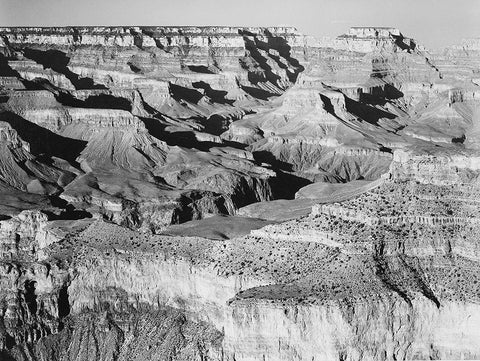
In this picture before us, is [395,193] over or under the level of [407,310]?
over

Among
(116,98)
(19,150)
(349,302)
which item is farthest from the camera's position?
(116,98)

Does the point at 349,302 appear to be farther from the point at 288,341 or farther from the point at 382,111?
the point at 382,111

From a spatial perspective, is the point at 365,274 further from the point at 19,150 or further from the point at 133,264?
the point at 19,150

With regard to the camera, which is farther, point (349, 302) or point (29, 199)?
point (29, 199)

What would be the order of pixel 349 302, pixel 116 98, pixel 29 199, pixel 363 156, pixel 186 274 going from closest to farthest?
pixel 349 302
pixel 186 274
pixel 29 199
pixel 363 156
pixel 116 98

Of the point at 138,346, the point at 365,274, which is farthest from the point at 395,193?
the point at 138,346

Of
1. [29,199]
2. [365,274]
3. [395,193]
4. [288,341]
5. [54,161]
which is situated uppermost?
[54,161]

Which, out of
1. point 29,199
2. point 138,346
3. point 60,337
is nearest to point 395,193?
point 138,346

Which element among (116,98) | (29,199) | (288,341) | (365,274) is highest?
(116,98)

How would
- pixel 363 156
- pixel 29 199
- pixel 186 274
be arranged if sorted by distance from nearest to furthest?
1. pixel 186 274
2. pixel 29 199
3. pixel 363 156
